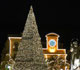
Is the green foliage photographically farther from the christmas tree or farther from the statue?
the christmas tree

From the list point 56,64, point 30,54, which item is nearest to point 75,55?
point 56,64

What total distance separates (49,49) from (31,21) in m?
36.8

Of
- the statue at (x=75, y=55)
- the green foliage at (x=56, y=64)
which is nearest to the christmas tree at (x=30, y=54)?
the green foliage at (x=56, y=64)

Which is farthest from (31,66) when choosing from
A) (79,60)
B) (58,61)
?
(79,60)

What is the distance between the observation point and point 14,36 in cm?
6650

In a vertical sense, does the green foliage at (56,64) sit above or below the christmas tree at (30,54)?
below

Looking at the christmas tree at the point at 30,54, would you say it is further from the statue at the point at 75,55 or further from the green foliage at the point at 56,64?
the statue at the point at 75,55

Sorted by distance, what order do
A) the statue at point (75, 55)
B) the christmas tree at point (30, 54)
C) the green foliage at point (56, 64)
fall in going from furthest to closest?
the statue at point (75, 55), the green foliage at point (56, 64), the christmas tree at point (30, 54)

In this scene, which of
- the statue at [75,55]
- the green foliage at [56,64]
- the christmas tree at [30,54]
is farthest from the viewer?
the statue at [75,55]

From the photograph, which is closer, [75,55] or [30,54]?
[30,54]

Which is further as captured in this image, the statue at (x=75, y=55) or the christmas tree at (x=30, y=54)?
the statue at (x=75, y=55)

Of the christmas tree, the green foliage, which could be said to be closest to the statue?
Result: the green foliage

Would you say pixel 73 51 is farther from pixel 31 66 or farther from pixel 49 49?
pixel 31 66

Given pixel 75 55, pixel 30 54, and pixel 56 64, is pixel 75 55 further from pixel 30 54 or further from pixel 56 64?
pixel 30 54
